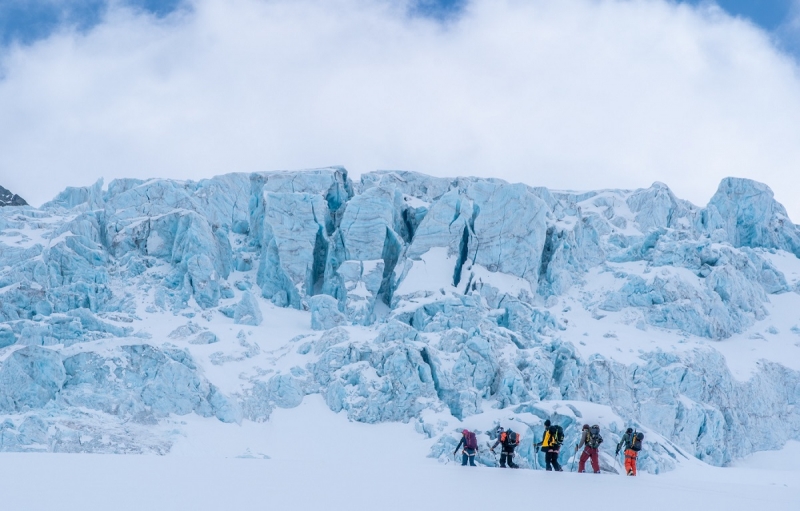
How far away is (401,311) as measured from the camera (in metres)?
44.7

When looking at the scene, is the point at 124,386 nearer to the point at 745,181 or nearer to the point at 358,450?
the point at 358,450

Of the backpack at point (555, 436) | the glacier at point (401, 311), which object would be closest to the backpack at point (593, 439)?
the backpack at point (555, 436)

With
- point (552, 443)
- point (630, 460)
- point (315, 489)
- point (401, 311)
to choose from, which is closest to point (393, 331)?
point (401, 311)

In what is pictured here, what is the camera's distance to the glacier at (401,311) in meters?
34.7

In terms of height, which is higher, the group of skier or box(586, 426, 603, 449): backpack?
box(586, 426, 603, 449): backpack

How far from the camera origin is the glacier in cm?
3469

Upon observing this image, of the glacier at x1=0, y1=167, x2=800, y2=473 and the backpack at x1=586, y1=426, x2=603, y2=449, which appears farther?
the glacier at x1=0, y1=167, x2=800, y2=473

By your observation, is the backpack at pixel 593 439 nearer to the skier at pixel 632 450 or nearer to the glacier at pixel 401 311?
the skier at pixel 632 450

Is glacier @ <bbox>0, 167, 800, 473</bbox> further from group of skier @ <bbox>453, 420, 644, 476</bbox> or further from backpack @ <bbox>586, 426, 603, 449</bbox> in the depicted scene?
backpack @ <bbox>586, 426, 603, 449</bbox>

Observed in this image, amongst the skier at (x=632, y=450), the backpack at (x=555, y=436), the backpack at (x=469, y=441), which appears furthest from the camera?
the backpack at (x=469, y=441)

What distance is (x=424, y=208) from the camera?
2270 inches

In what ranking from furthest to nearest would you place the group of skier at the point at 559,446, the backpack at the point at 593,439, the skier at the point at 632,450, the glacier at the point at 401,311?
the glacier at the point at 401,311 < the skier at the point at 632,450 < the group of skier at the point at 559,446 < the backpack at the point at 593,439

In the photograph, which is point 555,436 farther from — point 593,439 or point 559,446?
point 593,439

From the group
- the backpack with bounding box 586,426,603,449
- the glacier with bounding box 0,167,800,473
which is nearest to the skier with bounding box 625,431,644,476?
the backpack with bounding box 586,426,603,449
